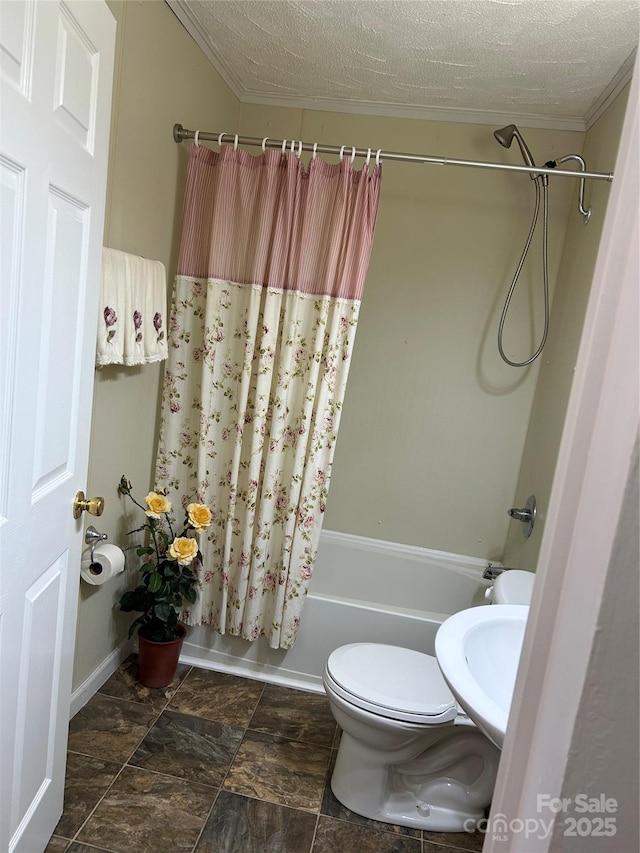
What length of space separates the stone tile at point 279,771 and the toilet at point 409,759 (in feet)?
0.32

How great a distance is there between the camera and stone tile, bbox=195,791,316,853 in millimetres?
1712

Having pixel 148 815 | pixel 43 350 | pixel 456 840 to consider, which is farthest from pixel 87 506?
pixel 456 840

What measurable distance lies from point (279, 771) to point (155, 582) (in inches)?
29.7

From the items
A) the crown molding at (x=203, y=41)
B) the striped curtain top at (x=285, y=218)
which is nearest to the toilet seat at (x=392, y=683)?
the striped curtain top at (x=285, y=218)

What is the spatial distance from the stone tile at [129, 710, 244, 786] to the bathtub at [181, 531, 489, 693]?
369 millimetres

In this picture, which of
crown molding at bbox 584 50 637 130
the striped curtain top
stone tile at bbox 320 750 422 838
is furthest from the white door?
crown molding at bbox 584 50 637 130

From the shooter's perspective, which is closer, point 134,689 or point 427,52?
point 427,52

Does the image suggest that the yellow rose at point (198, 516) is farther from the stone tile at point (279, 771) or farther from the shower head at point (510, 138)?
the shower head at point (510, 138)

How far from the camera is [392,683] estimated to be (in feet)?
6.29

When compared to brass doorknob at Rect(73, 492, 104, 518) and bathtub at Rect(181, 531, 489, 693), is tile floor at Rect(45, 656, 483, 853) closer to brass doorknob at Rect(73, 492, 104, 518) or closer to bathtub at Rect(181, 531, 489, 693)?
bathtub at Rect(181, 531, 489, 693)

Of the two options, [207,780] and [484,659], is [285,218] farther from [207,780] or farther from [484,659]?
[207,780]

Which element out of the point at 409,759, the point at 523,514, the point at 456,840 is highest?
the point at 523,514

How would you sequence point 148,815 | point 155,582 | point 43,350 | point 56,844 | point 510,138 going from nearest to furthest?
point 43,350
point 56,844
point 148,815
point 155,582
point 510,138

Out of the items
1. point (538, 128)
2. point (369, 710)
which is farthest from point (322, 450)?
point (538, 128)
